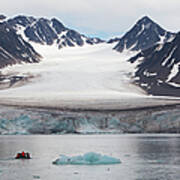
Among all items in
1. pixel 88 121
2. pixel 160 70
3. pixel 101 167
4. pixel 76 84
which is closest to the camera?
pixel 101 167

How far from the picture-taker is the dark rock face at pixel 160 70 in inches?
5871

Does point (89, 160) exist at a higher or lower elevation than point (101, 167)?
higher

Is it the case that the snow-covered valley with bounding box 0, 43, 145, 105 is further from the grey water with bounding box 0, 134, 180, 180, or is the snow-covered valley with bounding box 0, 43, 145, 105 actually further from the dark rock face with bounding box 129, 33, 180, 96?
the grey water with bounding box 0, 134, 180, 180

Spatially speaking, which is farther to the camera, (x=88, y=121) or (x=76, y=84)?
(x=76, y=84)

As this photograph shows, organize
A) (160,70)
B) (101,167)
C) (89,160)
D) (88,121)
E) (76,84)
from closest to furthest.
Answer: (101,167) → (89,160) → (88,121) → (76,84) → (160,70)

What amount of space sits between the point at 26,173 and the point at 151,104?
211 ft

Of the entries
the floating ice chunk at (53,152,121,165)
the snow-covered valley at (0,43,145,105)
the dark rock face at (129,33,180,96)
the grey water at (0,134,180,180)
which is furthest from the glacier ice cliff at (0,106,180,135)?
the dark rock face at (129,33,180,96)

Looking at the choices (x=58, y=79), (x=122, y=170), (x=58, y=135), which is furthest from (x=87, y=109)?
(x=122, y=170)

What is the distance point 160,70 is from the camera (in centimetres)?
16600

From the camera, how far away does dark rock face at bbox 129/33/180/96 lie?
149 m

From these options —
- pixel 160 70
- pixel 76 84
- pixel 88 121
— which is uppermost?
pixel 160 70

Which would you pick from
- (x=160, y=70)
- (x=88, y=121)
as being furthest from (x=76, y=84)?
(x=160, y=70)

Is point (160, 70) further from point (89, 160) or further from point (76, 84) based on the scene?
point (89, 160)

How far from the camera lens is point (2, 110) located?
94.9 metres
